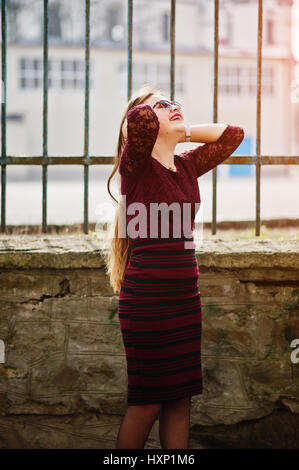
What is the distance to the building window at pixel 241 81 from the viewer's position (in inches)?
1163

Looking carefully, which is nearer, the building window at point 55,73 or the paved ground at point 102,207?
the paved ground at point 102,207

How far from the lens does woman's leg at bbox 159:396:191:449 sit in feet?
7.33

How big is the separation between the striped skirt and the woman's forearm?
1.53ft

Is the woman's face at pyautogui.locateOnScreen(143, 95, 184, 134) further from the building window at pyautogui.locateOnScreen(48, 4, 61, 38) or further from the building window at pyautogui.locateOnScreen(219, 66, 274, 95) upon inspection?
the building window at pyautogui.locateOnScreen(48, 4, 61, 38)

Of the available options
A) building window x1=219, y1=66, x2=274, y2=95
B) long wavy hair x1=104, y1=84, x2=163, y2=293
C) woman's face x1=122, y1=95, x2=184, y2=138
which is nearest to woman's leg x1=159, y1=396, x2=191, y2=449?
long wavy hair x1=104, y1=84, x2=163, y2=293

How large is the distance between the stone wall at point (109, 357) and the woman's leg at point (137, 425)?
2.07 feet

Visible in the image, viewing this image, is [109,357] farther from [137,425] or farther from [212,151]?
[212,151]

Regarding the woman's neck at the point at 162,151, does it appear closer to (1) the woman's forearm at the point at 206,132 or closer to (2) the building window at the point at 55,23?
(1) the woman's forearm at the point at 206,132

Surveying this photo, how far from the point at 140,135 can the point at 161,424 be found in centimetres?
110

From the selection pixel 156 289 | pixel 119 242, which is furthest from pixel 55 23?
pixel 156 289

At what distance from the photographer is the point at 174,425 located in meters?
2.24

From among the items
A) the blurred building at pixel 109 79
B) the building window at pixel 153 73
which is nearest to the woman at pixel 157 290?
the blurred building at pixel 109 79

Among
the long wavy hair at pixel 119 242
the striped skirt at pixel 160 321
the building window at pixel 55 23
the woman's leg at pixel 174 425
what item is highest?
the building window at pixel 55 23

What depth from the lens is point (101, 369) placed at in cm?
285
